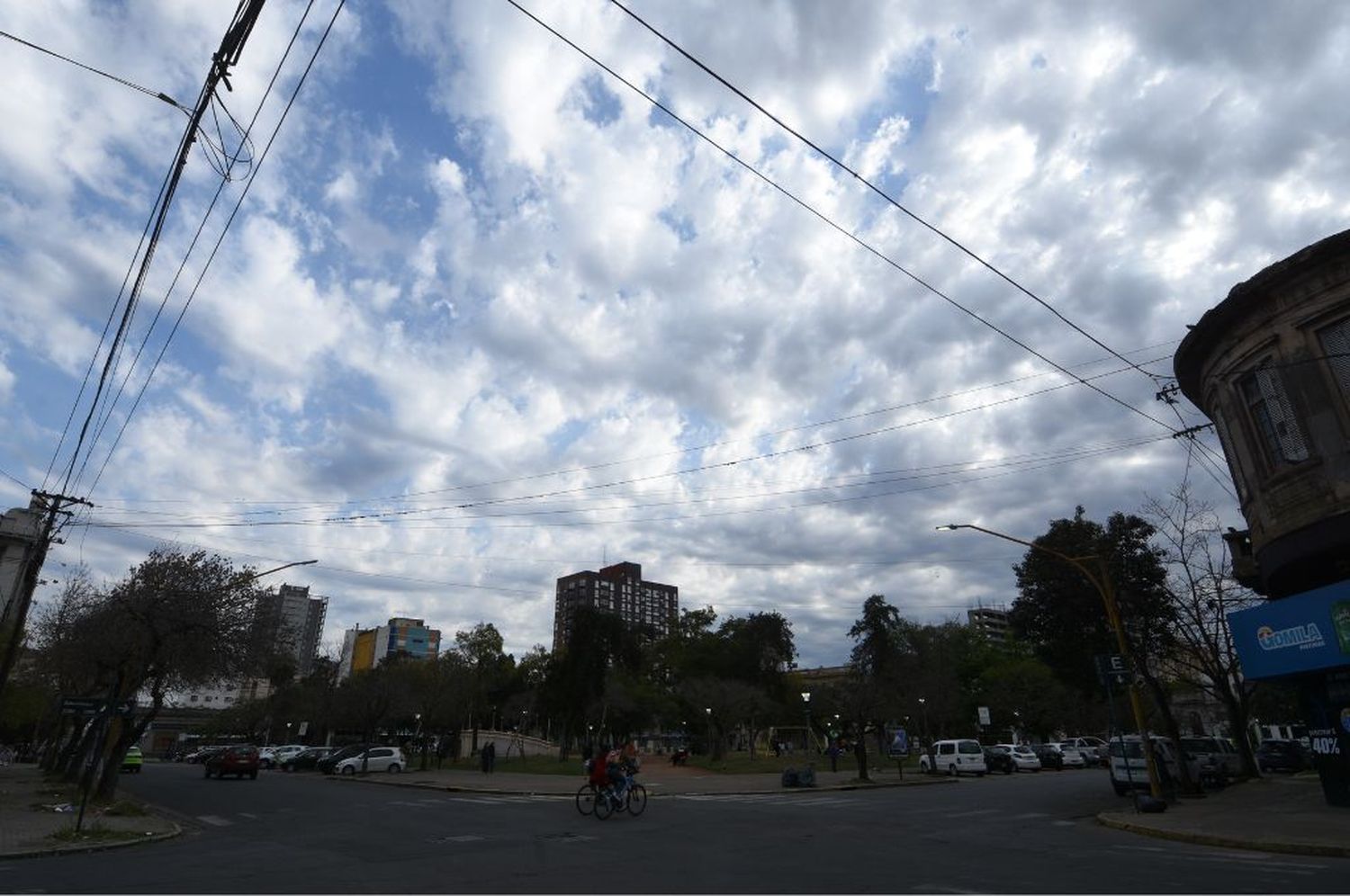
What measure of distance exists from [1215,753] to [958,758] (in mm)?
14424

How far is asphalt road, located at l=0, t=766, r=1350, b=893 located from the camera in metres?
9.57

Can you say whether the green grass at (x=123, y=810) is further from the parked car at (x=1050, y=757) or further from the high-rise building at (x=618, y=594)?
the high-rise building at (x=618, y=594)

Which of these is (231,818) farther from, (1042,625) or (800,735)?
(800,735)

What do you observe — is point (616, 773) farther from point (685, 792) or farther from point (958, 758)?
point (958, 758)

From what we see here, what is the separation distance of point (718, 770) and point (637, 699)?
19540 millimetres

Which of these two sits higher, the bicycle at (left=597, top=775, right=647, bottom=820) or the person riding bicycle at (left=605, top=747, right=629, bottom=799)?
the person riding bicycle at (left=605, top=747, right=629, bottom=799)

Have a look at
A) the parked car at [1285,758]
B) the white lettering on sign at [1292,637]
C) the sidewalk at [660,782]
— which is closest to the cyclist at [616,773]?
the sidewalk at [660,782]

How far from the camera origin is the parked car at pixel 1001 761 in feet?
147

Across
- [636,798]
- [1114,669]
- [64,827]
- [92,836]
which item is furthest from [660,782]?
[92,836]

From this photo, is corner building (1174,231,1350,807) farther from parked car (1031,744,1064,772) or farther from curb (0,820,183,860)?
parked car (1031,744,1064,772)

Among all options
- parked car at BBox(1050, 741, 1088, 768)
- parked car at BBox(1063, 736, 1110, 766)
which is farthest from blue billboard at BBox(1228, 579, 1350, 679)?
parked car at BBox(1063, 736, 1110, 766)

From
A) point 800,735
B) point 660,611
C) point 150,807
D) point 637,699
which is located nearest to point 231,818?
point 150,807

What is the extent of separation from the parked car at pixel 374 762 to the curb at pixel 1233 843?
40095mm

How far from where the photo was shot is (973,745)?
138 ft
